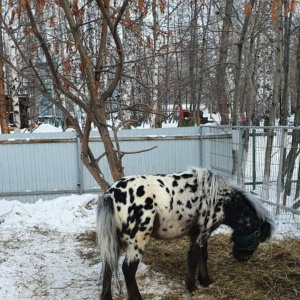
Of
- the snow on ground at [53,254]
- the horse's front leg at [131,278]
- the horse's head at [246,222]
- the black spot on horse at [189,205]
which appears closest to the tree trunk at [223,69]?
the snow on ground at [53,254]

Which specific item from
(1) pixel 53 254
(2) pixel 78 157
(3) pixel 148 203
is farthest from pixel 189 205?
(2) pixel 78 157

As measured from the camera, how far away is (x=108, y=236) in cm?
347

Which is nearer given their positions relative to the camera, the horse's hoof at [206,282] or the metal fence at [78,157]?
the horse's hoof at [206,282]

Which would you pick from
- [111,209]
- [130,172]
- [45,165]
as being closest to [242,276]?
[111,209]

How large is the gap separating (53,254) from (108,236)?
1819 mm

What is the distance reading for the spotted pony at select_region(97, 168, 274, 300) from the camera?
352cm

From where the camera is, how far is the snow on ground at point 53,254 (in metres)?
3.91

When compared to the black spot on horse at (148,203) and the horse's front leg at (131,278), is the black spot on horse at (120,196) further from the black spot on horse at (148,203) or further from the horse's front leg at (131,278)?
the horse's front leg at (131,278)

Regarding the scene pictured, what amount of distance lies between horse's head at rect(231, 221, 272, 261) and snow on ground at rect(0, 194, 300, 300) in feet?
2.43

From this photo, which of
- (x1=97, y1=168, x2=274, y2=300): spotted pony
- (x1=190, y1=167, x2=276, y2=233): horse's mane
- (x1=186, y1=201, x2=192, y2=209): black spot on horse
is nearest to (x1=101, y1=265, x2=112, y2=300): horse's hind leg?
(x1=97, y1=168, x2=274, y2=300): spotted pony

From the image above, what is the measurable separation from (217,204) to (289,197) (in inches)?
101

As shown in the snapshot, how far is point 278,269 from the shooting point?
4.16 meters

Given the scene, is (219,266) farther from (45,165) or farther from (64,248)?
(45,165)

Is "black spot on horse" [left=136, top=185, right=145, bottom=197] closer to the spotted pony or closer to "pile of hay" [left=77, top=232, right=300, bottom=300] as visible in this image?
the spotted pony
